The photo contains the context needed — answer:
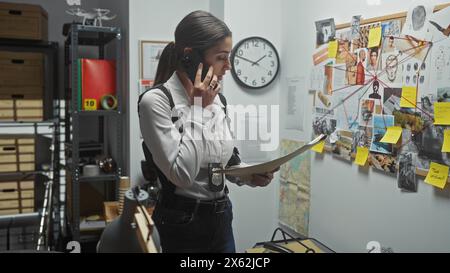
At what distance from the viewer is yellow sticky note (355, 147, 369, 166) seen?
1292 mm

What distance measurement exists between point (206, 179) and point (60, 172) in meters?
1.46

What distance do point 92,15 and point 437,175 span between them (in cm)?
141

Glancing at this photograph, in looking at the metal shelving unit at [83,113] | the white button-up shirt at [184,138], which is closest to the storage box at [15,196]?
the metal shelving unit at [83,113]

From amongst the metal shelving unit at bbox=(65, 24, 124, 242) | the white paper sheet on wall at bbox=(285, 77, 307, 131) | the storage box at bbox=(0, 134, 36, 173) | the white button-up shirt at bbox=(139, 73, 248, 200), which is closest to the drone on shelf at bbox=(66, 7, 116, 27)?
the metal shelving unit at bbox=(65, 24, 124, 242)

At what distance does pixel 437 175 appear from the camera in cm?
104

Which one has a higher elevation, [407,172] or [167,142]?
[167,142]

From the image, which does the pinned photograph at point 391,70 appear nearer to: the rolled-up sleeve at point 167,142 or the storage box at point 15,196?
the rolled-up sleeve at point 167,142

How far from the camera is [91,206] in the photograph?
1860 millimetres

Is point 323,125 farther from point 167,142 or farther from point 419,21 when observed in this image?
point 167,142

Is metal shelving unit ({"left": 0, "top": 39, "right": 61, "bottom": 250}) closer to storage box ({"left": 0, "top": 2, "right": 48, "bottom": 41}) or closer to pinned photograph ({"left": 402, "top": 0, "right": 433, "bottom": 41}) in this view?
storage box ({"left": 0, "top": 2, "right": 48, "bottom": 41})

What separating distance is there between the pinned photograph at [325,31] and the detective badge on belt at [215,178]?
83 cm

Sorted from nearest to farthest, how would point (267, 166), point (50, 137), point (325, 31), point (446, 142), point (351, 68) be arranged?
point (267, 166) < point (446, 142) < point (351, 68) < point (325, 31) < point (50, 137)

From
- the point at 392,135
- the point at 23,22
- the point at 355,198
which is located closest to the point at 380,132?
the point at 392,135

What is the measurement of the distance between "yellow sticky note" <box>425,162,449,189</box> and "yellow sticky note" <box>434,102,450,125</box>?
115 millimetres
